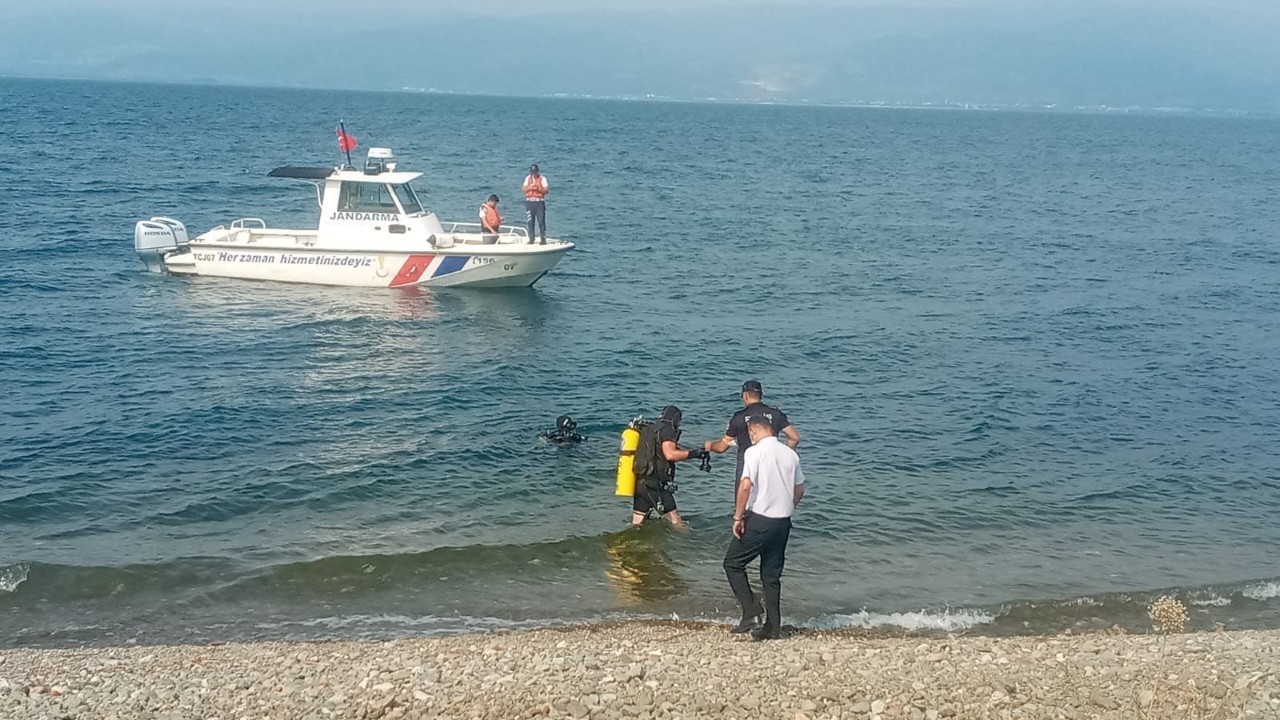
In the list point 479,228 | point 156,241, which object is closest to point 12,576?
point 156,241

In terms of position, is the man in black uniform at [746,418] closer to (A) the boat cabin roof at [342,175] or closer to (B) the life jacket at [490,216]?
(A) the boat cabin roof at [342,175]

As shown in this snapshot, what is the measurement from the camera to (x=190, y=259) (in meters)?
28.3

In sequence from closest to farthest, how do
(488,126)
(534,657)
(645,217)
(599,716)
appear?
(599,716)
(534,657)
(645,217)
(488,126)

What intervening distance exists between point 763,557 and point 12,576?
8141mm

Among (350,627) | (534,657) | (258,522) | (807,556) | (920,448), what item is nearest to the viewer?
(534,657)

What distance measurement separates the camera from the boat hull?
27547mm

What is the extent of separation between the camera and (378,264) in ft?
90.7

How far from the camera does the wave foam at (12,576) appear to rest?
12352mm

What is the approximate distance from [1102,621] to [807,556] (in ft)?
10.5

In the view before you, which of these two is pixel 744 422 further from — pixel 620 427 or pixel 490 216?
pixel 490 216

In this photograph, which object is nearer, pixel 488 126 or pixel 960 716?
pixel 960 716

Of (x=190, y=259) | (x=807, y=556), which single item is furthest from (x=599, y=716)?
(x=190, y=259)

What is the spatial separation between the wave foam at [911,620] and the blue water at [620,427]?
0.18ft

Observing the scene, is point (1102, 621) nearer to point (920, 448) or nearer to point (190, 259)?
point (920, 448)
